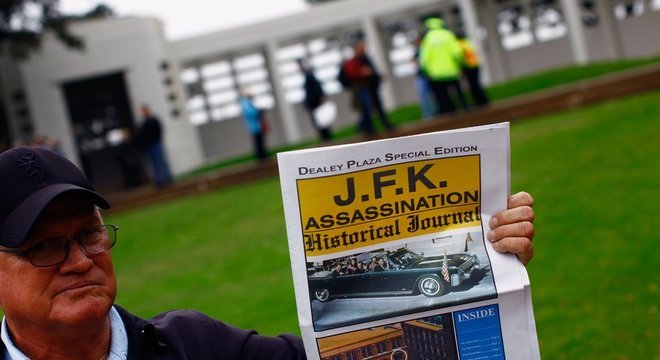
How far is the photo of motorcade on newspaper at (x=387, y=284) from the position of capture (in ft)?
Result: 8.09

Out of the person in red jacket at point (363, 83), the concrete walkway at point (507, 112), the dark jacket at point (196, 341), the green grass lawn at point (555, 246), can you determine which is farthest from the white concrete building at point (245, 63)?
the dark jacket at point (196, 341)

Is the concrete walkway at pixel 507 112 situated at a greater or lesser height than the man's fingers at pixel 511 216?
lesser

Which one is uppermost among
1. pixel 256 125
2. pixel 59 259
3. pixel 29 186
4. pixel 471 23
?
pixel 471 23

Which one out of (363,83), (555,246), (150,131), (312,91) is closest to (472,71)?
(363,83)

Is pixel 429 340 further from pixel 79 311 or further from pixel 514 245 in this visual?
pixel 79 311

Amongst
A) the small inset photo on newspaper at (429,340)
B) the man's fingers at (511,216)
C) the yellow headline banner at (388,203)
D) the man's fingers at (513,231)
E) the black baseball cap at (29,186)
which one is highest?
the black baseball cap at (29,186)

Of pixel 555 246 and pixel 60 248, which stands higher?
pixel 60 248

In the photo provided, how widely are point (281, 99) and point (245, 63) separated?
1993 mm

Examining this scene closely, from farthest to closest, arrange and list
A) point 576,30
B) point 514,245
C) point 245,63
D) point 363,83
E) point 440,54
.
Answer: point 245,63 → point 576,30 → point 363,83 → point 440,54 → point 514,245

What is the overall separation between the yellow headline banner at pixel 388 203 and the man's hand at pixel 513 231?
5 cm

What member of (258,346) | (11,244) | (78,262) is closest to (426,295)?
(258,346)

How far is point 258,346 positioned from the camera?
277 cm

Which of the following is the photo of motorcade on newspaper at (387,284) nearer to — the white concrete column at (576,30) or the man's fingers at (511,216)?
the man's fingers at (511,216)

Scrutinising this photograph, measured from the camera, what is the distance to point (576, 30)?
30.8 m
